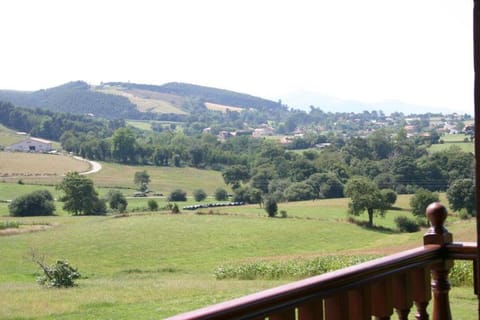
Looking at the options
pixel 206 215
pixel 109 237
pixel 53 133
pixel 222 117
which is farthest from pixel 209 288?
pixel 222 117

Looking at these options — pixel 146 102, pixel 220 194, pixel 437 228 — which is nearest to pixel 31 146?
pixel 220 194

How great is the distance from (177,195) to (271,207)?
557 cm

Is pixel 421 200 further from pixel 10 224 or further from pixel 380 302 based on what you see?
pixel 380 302

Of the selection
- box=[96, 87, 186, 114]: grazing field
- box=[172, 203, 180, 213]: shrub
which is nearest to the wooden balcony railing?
box=[172, 203, 180, 213]: shrub

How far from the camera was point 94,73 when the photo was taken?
2697 inches

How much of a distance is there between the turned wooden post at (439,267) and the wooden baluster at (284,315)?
50 cm

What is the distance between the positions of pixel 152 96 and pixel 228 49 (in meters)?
11.9

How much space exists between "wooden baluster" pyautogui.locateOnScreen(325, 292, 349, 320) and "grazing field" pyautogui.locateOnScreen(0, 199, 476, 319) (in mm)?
13696

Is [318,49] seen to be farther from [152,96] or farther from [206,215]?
[206,215]

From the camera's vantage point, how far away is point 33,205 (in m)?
23.7

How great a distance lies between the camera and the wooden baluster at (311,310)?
2.75ft

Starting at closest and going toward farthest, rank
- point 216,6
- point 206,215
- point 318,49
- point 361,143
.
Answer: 1. point 206,215
2. point 361,143
3. point 216,6
4. point 318,49

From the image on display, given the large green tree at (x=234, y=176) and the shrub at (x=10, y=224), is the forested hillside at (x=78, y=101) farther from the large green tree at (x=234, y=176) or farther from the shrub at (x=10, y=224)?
the shrub at (x=10, y=224)

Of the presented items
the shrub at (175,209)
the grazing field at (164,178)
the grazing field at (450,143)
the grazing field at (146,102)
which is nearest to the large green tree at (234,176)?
the grazing field at (164,178)
